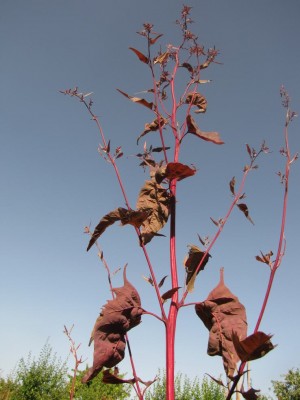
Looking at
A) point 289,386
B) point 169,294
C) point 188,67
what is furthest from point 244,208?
point 289,386

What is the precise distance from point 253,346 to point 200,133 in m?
1.19

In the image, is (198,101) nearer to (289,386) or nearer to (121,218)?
(121,218)

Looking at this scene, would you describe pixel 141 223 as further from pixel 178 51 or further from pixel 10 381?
pixel 10 381

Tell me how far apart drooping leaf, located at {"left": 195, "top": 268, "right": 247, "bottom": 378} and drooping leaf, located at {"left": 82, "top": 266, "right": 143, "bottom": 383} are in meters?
0.33

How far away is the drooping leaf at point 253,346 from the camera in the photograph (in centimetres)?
113

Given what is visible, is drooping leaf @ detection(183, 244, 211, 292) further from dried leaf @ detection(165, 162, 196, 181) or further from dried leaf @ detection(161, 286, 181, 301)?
dried leaf @ detection(165, 162, 196, 181)

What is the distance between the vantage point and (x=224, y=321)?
1.56 m

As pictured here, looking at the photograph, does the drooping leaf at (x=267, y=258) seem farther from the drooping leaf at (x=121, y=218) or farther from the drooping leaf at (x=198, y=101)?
the drooping leaf at (x=198, y=101)

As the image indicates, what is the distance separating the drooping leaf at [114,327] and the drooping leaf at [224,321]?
33 cm

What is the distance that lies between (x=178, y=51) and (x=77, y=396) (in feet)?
127

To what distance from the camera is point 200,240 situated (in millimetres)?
1805

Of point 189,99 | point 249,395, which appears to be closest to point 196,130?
point 189,99

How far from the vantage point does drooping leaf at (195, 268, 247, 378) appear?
1.52 meters

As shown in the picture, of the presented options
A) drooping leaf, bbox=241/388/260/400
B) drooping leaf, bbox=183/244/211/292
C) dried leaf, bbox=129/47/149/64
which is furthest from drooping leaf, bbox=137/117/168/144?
drooping leaf, bbox=241/388/260/400
